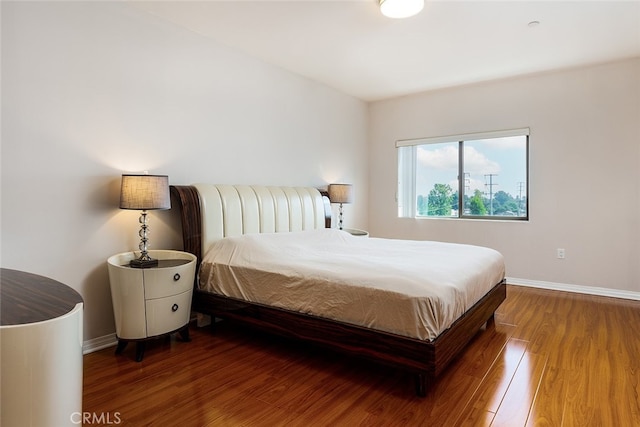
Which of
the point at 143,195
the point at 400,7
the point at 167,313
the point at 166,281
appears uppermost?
the point at 400,7

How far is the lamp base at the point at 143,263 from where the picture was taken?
2.54m

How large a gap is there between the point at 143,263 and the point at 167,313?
0.39m

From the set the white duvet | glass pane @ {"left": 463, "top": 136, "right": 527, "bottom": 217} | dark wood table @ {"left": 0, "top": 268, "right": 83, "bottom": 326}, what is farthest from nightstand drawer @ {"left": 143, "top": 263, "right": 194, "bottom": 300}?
glass pane @ {"left": 463, "top": 136, "right": 527, "bottom": 217}

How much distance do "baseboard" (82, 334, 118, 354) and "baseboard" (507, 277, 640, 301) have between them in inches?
173

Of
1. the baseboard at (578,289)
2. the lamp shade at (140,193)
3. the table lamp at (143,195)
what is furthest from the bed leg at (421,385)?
the baseboard at (578,289)

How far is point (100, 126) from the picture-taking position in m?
2.63

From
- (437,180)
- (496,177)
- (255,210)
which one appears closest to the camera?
(255,210)

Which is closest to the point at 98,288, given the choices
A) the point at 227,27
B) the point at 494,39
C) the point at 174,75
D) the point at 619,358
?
the point at 174,75

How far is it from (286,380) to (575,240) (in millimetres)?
3810

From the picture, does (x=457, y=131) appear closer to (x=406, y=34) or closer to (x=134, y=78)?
(x=406, y=34)

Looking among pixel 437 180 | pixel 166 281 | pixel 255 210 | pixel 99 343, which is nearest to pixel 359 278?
pixel 166 281

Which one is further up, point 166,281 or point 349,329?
point 166,281

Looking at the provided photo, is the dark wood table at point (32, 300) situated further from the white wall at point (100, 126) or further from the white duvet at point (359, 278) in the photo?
the white duvet at point (359, 278)

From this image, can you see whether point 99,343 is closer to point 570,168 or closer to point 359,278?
point 359,278
